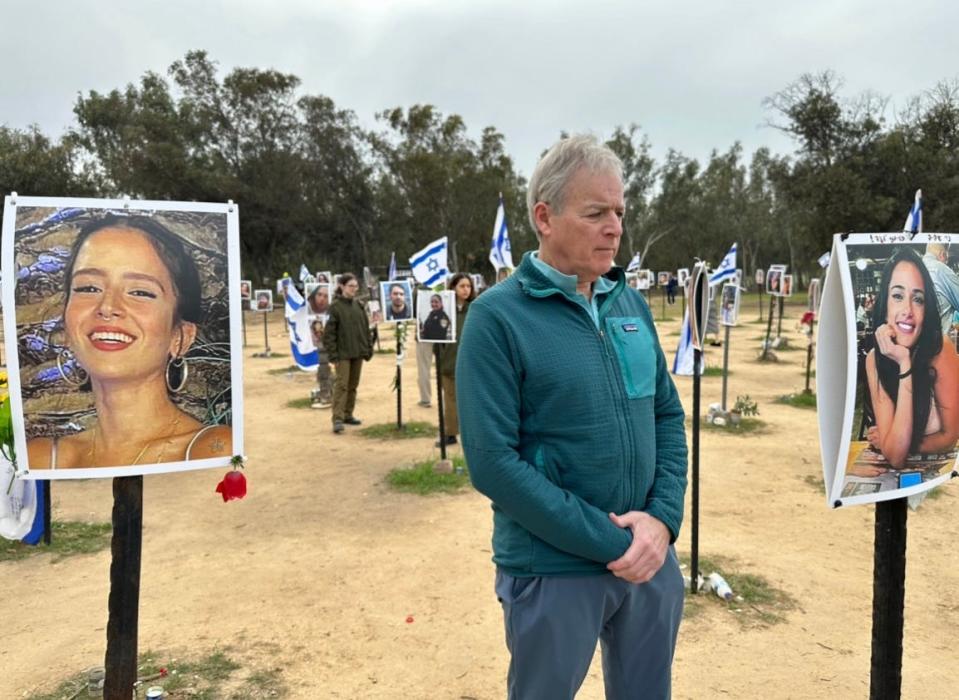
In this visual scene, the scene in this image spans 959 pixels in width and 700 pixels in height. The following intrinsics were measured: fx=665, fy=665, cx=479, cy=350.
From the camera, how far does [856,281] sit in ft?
5.42

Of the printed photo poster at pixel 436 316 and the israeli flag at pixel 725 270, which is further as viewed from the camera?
the israeli flag at pixel 725 270

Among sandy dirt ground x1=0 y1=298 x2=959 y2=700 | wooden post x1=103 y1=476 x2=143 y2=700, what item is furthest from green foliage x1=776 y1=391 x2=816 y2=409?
wooden post x1=103 y1=476 x2=143 y2=700

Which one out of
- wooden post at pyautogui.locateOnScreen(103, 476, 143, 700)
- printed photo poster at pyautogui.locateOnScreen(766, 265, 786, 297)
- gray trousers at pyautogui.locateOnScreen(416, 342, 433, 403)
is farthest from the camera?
printed photo poster at pyautogui.locateOnScreen(766, 265, 786, 297)

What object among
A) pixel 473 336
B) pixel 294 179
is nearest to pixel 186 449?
pixel 473 336

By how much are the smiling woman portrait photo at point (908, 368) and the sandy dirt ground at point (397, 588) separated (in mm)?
1830

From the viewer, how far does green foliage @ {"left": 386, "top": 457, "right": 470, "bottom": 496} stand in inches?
244

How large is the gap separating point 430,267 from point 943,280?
734cm

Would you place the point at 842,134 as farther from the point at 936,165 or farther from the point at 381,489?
the point at 381,489

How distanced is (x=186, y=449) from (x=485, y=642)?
6.81ft

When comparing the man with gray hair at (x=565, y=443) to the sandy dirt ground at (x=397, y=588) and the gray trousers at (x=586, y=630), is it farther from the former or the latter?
the sandy dirt ground at (x=397, y=588)

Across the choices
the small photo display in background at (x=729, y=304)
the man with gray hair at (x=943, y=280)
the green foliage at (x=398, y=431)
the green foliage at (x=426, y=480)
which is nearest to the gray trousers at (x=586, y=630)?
the man with gray hair at (x=943, y=280)

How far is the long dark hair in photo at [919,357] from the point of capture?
5.56 ft

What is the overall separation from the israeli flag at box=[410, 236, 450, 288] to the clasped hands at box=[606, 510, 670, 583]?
7173 millimetres

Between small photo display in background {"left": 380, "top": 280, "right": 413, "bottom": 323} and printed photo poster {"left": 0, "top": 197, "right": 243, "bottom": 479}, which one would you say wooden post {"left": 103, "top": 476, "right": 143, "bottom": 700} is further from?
small photo display in background {"left": 380, "top": 280, "right": 413, "bottom": 323}
